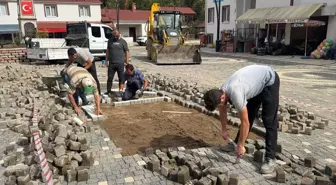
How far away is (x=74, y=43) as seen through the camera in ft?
53.5

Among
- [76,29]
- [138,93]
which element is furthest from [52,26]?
[138,93]

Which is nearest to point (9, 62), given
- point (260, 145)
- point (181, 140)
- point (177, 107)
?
point (177, 107)

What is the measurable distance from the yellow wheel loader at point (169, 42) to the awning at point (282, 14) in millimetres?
5931

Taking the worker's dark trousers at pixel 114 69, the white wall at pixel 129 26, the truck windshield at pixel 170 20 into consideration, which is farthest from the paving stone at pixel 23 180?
the white wall at pixel 129 26

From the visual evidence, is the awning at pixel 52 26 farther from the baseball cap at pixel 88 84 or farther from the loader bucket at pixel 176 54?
the baseball cap at pixel 88 84

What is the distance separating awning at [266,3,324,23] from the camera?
648 inches

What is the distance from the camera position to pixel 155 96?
7719 millimetres

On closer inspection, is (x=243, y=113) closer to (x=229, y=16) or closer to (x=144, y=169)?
(x=144, y=169)

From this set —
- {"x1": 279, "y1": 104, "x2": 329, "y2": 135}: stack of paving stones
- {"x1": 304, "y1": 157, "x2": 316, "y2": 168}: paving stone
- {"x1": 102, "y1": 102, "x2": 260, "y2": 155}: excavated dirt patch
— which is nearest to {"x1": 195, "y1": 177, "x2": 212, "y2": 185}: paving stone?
{"x1": 102, "y1": 102, "x2": 260, "y2": 155}: excavated dirt patch

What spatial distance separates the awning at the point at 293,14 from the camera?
16.5 meters

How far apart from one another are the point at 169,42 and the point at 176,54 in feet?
2.50

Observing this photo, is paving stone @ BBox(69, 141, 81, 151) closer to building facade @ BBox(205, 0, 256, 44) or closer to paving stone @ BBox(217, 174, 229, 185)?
paving stone @ BBox(217, 174, 229, 185)

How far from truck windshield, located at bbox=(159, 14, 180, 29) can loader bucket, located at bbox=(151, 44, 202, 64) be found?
1.56 metres

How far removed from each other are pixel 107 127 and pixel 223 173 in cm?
262
